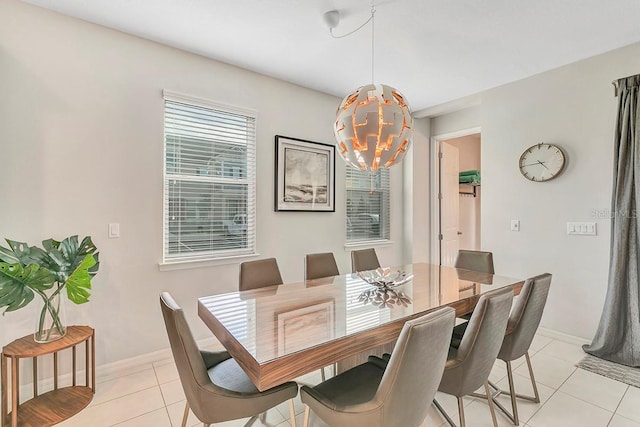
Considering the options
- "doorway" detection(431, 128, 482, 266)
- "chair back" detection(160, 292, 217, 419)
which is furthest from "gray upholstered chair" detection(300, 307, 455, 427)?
"doorway" detection(431, 128, 482, 266)

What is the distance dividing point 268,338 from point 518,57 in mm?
3296

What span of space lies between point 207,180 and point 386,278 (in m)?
1.87

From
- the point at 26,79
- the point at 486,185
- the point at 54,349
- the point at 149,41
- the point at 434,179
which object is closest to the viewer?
the point at 54,349

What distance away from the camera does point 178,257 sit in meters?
2.73

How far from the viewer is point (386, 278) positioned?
243 cm

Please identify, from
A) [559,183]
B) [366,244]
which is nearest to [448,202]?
[366,244]

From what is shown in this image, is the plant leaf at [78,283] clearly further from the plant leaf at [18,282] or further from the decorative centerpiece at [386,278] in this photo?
the decorative centerpiece at [386,278]

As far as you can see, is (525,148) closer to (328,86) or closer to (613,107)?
(613,107)

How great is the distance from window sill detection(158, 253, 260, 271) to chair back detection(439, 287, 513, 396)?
2110mm

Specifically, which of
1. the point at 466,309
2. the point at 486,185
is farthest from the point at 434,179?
the point at 466,309

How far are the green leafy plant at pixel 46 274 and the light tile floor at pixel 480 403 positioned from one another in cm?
62

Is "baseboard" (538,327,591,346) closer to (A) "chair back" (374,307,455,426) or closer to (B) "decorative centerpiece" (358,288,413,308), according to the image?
(B) "decorative centerpiece" (358,288,413,308)

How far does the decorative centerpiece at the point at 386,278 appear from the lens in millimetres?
2172

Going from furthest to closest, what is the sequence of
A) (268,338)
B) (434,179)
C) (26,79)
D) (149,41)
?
(434,179)
(149,41)
(26,79)
(268,338)
